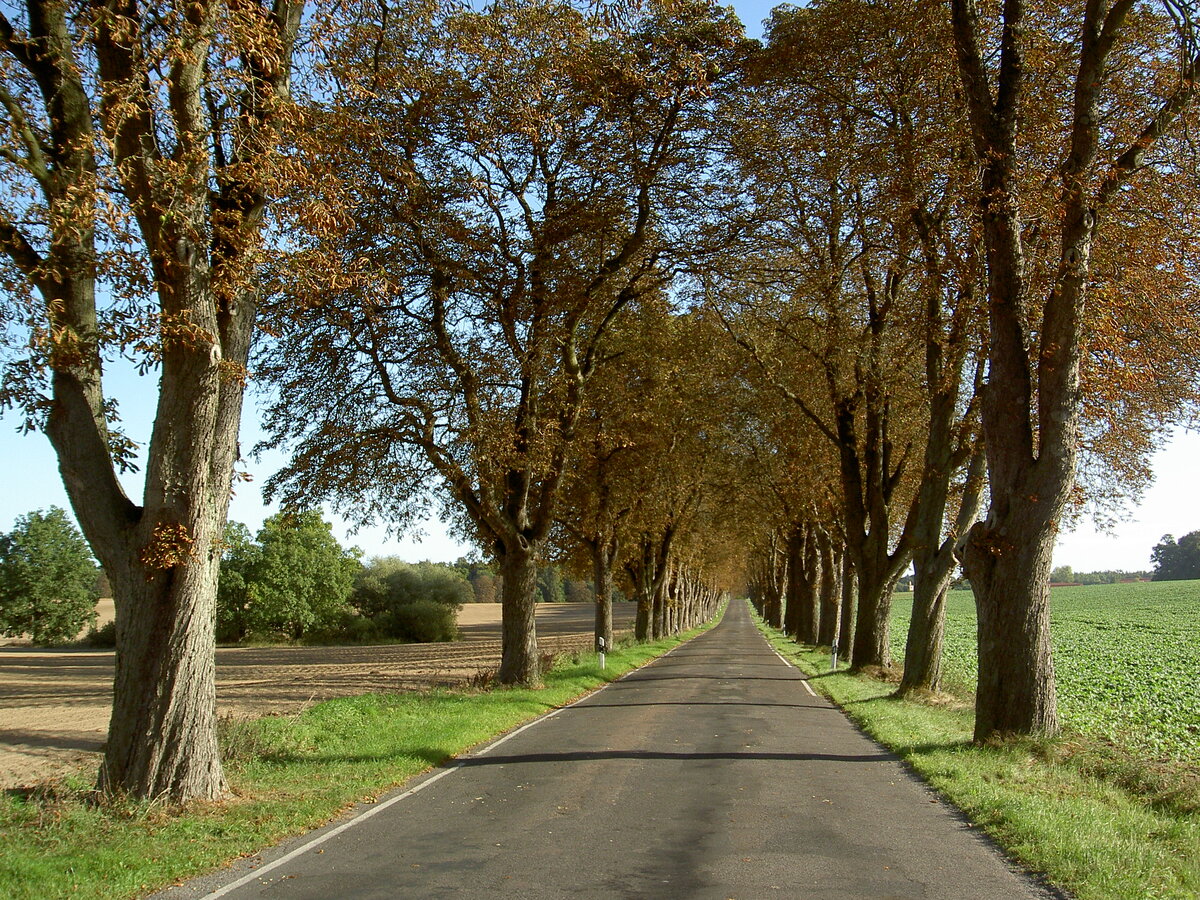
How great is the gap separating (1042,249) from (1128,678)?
1748cm

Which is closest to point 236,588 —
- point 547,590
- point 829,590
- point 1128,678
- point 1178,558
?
point 829,590

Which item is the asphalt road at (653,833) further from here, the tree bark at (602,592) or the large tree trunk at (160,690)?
the tree bark at (602,592)

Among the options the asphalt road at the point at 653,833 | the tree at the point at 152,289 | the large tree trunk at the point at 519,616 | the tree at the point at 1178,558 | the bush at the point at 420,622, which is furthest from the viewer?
the tree at the point at 1178,558

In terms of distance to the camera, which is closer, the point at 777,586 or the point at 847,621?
the point at 847,621

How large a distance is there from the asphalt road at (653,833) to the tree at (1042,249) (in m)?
2.25

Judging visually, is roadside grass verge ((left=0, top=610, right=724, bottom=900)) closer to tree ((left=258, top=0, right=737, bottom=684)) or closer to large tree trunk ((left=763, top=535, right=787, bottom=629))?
tree ((left=258, top=0, right=737, bottom=684))

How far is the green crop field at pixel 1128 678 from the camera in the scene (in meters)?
14.8

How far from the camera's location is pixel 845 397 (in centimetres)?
2284

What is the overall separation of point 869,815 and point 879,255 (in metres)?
14.2

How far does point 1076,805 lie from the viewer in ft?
26.2

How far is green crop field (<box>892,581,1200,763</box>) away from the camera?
48.4 feet

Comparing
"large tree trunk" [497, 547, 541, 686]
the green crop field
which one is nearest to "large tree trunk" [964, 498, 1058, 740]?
the green crop field

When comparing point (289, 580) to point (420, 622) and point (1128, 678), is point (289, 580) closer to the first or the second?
point (420, 622)

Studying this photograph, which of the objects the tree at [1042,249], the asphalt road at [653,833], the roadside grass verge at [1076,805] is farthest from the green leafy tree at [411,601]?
the tree at [1042,249]
